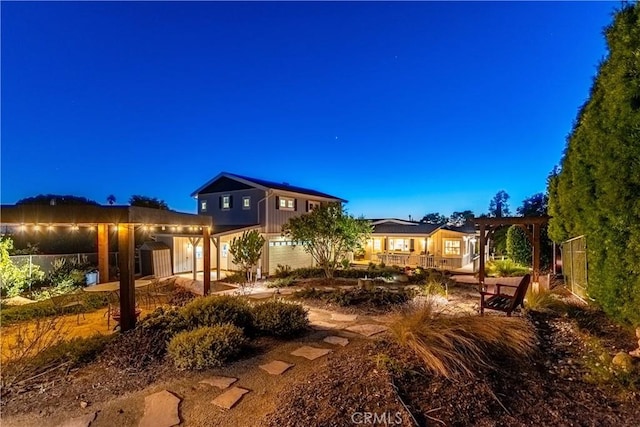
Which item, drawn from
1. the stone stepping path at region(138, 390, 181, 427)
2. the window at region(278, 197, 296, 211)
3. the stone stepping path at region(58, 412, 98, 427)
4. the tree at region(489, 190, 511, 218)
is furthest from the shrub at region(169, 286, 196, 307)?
the tree at region(489, 190, 511, 218)

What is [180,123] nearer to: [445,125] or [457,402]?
[445,125]

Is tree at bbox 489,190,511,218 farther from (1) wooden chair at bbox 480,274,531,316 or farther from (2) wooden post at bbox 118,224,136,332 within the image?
(2) wooden post at bbox 118,224,136,332

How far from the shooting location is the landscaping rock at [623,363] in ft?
11.3

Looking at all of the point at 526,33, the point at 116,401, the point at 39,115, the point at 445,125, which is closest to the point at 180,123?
the point at 39,115

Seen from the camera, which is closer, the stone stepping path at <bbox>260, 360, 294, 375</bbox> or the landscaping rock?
the landscaping rock

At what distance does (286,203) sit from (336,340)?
1235 cm

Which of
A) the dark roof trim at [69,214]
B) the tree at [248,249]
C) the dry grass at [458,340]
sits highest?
the dark roof trim at [69,214]

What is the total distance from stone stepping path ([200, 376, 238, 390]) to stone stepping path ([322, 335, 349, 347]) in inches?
66.5

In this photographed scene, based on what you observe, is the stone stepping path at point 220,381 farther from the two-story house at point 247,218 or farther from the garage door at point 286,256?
the garage door at point 286,256

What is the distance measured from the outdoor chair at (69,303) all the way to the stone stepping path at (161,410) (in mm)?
4964

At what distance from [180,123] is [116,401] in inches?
1166

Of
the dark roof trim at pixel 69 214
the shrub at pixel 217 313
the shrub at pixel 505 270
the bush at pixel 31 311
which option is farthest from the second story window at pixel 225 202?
the shrub at pixel 505 270

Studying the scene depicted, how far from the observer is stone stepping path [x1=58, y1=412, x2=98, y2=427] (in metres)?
2.84

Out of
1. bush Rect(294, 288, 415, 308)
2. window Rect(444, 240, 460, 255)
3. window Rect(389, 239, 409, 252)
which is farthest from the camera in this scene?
window Rect(389, 239, 409, 252)
